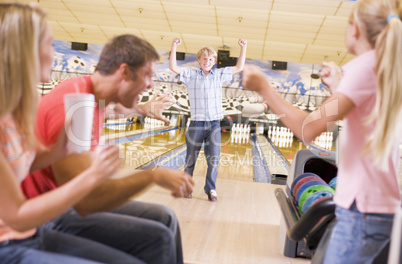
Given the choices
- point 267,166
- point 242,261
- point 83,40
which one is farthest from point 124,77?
point 83,40

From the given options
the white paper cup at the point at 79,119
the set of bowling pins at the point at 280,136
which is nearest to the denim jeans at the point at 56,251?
the white paper cup at the point at 79,119

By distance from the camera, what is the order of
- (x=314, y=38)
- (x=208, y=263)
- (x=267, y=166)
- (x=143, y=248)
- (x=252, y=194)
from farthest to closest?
(x=314, y=38), (x=267, y=166), (x=252, y=194), (x=208, y=263), (x=143, y=248)

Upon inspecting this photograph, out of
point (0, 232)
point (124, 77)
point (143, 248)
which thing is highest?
point (124, 77)

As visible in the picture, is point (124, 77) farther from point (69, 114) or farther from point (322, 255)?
point (322, 255)

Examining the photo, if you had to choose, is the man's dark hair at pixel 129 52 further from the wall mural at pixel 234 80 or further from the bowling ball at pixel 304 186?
the wall mural at pixel 234 80

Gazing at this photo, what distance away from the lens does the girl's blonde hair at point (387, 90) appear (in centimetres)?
96

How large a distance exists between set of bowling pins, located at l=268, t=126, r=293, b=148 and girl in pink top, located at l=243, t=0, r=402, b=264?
7.67 meters

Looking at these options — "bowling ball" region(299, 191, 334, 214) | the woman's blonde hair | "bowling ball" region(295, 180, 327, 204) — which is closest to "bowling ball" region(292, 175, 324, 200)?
"bowling ball" region(295, 180, 327, 204)

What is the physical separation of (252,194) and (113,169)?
3.15 meters

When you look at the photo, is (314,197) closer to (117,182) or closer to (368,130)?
(368,130)

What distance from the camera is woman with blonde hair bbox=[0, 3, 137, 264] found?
0.83 m

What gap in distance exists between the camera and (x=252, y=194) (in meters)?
3.96

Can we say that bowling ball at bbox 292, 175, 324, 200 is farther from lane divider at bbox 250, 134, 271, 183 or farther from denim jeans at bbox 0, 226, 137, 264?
lane divider at bbox 250, 134, 271, 183

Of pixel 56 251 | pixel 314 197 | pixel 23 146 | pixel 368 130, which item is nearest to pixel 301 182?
pixel 314 197
